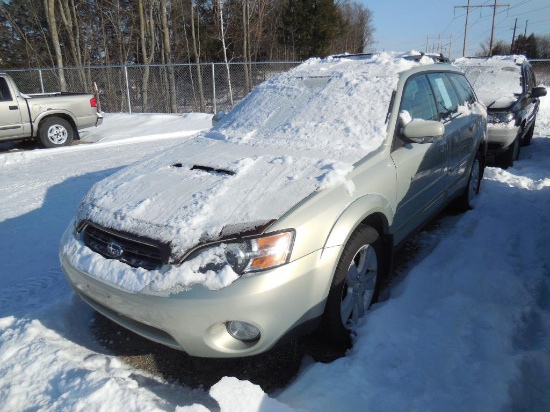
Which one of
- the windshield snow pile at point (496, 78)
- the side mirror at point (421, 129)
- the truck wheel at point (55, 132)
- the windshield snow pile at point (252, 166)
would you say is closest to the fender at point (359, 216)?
the windshield snow pile at point (252, 166)

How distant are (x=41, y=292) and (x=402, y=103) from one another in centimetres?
322

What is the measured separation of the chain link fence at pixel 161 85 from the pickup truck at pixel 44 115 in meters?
6.45

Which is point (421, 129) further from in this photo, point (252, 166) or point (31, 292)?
point (31, 292)

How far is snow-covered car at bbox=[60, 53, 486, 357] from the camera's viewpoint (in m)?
2.04

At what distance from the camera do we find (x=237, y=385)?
1962mm

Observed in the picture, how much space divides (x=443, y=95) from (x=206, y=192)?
2.80 m

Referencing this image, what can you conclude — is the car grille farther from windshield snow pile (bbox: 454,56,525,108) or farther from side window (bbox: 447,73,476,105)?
windshield snow pile (bbox: 454,56,525,108)

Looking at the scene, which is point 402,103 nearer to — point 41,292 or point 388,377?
point 388,377

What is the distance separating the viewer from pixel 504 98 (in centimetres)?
744

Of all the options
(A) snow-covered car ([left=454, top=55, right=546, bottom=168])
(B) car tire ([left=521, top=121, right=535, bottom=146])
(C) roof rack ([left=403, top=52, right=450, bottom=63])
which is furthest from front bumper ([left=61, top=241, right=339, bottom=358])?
(B) car tire ([left=521, top=121, right=535, bottom=146])

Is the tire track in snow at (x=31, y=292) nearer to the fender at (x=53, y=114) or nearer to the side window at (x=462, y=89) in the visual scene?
the side window at (x=462, y=89)

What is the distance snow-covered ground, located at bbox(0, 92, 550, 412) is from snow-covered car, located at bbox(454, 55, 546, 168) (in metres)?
2.82

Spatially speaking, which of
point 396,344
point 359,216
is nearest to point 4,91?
point 359,216

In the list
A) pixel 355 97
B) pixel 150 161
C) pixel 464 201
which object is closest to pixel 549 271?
pixel 464 201
